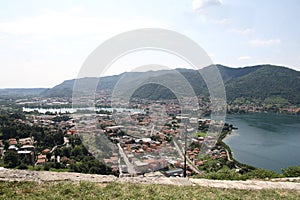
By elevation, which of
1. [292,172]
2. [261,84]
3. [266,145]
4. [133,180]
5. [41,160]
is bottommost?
[266,145]

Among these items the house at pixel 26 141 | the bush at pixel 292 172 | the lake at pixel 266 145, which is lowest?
the lake at pixel 266 145

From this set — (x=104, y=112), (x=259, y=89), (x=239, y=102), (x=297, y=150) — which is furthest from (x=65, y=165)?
(x=259, y=89)

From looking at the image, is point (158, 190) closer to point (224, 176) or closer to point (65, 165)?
point (224, 176)

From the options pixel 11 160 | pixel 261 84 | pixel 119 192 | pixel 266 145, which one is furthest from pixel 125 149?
pixel 261 84

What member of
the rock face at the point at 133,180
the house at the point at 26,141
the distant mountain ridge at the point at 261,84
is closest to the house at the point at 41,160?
the house at the point at 26,141

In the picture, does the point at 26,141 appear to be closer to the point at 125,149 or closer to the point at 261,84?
the point at 125,149

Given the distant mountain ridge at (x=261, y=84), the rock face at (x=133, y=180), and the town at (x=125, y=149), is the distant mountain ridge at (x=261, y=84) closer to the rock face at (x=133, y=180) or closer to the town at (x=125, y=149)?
the town at (x=125, y=149)
